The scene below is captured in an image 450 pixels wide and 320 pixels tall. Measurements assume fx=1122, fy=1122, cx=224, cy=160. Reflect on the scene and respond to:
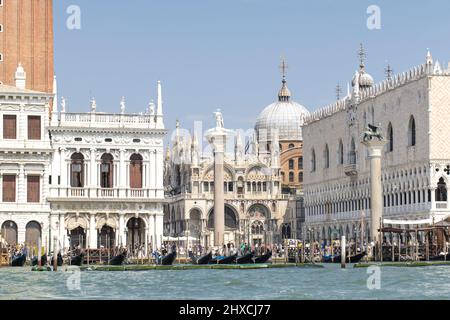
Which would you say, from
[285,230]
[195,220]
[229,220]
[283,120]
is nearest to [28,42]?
[195,220]

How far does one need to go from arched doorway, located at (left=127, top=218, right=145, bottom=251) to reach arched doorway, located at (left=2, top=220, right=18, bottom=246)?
15.7ft

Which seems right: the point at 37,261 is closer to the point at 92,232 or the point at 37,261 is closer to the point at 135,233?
the point at 92,232

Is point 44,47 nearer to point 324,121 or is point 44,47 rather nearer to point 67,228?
point 67,228

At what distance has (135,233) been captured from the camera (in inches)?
1860

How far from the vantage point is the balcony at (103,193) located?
150 ft

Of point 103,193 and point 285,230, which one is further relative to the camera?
point 285,230

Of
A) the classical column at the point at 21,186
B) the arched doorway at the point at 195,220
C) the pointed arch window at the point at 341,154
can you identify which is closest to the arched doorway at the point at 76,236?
the classical column at the point at 21,186

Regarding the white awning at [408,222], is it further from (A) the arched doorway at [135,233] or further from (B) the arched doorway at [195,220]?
(B) the arched doorway at [195,220]

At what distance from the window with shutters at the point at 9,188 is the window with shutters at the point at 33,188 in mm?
631

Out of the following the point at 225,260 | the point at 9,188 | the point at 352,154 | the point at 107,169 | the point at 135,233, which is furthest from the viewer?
the point at 352,154

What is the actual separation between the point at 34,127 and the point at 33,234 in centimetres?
432

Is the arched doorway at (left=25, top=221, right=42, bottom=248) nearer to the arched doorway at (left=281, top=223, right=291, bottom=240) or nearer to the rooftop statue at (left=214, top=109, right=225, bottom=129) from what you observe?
the rooftop statue at (left=214, top=109, right=225, bottom=129)

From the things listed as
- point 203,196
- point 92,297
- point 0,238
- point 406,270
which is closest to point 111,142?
point 0,238
